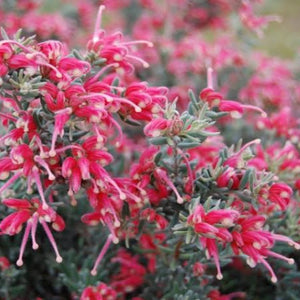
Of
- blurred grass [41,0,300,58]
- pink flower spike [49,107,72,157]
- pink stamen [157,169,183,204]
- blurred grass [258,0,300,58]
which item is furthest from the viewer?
blurred grass [258,0,300,58]

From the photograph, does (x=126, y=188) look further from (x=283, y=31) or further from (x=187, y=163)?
(x=283, y=31)

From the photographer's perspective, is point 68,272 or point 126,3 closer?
point 68,272

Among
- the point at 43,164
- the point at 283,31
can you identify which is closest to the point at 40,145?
the point at 43,164

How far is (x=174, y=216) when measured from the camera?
1365 mm

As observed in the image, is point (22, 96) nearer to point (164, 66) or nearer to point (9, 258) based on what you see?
point (9, 258)

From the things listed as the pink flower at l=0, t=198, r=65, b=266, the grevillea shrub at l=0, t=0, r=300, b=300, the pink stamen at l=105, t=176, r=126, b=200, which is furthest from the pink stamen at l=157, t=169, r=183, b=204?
the pink flower at l=0, t=198, r=65, b=266

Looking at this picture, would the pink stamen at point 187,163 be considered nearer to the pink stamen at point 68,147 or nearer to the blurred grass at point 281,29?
the pink stamen at point 68,147

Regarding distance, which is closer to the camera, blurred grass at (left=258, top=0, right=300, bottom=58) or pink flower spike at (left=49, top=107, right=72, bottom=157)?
pink flower spike at (left=49, top=107, right=72, bottom=157)

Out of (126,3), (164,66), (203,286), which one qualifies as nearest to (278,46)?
(126,3)

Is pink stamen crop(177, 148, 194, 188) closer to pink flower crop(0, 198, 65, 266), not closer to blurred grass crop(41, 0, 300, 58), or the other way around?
pink flower crop(0, 198, 65, 266)

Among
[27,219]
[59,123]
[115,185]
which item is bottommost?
[27,219]

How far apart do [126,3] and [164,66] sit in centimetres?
101

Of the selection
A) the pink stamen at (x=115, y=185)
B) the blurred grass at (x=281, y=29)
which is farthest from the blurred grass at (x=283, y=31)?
the pink stamen at (x=115, y=185)

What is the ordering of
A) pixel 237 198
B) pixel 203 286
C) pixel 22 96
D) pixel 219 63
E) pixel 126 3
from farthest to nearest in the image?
1. pixel 126 3
2. pixel 219 63
3. pixel 203 286
4. pixel 237 198
5. pixel 22 96
